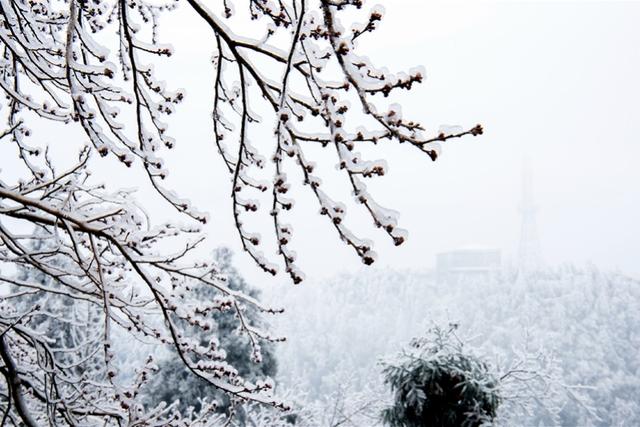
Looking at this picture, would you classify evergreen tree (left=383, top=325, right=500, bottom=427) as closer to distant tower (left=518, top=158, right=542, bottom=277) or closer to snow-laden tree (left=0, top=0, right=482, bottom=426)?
snow-laden tree (left=0, top=0, right=482, bottom=426)

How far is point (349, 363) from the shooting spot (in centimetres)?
4084

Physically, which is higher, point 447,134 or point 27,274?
point 27,274

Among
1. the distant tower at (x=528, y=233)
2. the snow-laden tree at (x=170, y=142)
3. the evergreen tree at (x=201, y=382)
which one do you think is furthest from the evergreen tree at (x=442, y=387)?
the distant tower at (x=528, y=233)

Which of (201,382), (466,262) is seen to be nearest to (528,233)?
(466,262)

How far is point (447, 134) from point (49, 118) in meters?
1.80

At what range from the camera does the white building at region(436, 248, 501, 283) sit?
6769 cm

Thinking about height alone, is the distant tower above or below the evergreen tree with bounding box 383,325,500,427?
above

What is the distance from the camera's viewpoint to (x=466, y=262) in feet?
225

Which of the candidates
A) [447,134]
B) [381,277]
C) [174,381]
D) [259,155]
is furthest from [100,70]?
[381,277]

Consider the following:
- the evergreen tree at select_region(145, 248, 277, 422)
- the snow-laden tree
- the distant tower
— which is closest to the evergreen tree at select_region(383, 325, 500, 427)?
the snow-laden tree

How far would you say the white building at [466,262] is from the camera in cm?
6769

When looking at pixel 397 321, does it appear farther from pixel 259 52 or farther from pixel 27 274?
pixel 259 52

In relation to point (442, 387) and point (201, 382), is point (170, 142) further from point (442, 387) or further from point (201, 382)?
point (201, 382)

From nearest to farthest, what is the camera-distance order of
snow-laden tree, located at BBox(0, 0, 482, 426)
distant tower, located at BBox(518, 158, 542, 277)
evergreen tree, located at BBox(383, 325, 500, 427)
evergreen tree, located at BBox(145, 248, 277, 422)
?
snow-laden tree, located at BBox(0, 0, 482, 426) → evergreen tree, located at BBox(383, 325, 500, 427) → evergreen tree, located at BBox(145, 248, 277, 422) → distant tower, located at BBox(518, 158, 542, 277)
